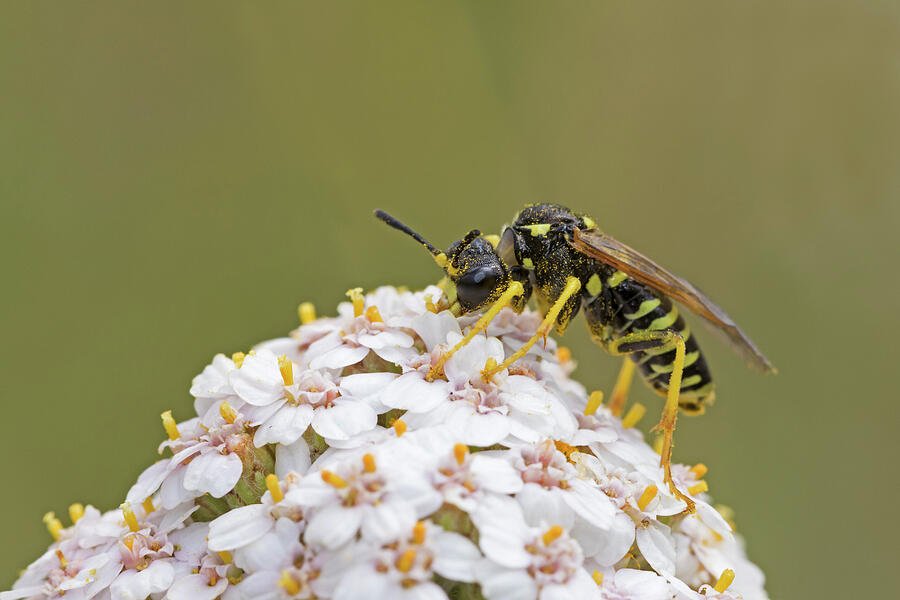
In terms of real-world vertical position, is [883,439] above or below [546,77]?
below

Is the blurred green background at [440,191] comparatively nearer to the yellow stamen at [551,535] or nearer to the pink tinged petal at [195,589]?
the pink tinged petal at [195,589]

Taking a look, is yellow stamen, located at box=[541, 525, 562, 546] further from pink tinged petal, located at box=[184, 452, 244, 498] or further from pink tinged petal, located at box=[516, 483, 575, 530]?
pink tinged petal, located at box=[184, 452, 244, 498]

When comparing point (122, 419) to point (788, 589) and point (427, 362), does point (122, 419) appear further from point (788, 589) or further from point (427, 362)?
point (788, 589)

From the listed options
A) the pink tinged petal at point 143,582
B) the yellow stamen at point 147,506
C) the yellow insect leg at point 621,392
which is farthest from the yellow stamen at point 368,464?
the yellow insect leg at point 621,392

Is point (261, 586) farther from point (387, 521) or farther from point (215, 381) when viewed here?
point (215, 381)

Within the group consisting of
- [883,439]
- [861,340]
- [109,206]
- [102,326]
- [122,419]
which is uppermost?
[109,206]

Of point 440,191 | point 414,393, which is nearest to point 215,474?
point 414,393

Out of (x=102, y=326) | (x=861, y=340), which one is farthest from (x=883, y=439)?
(x=102, y=326)
